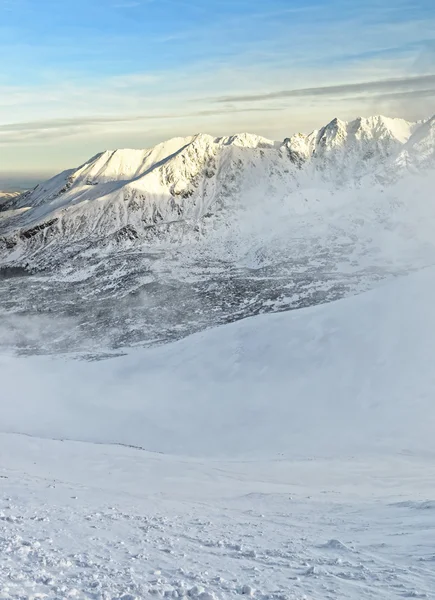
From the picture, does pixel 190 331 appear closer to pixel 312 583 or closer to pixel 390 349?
pixel 390 349

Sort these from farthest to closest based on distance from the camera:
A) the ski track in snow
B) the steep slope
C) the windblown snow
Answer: the steep slope, the windblown snow, the ski track in snow

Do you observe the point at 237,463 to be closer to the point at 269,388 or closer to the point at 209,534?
the point at 269,388

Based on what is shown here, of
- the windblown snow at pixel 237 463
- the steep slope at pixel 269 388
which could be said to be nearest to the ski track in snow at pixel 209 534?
the windblown snow at pixel 237 463

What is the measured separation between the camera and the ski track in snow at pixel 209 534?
11414 mm

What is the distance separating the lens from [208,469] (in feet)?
90.9

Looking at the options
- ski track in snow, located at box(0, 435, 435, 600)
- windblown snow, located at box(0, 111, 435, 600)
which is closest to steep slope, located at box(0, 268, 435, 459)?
windblown snow, located at box(0, 111, 435, 600)

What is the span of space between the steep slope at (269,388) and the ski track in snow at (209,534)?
26.5 ft

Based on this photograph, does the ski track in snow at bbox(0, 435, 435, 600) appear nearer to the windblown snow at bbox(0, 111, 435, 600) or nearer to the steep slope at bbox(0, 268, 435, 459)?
the windblown snow at bbox(0, 111, 435, 600)

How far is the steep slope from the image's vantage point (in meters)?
35.8

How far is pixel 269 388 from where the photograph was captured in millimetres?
43406

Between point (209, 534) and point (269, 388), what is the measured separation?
1099 inches

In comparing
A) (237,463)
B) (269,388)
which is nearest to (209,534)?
(237,463)

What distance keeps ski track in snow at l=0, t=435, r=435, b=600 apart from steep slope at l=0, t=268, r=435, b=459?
8.08 m

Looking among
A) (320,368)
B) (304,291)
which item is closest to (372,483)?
(320,368)
